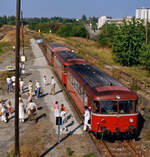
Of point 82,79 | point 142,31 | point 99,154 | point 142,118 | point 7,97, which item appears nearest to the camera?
point 99,154

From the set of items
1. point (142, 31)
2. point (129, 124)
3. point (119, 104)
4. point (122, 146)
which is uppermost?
point (142, 31)

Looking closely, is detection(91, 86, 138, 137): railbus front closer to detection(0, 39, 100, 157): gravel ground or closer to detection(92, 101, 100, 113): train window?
detection(92, 101, 100, 113): train window

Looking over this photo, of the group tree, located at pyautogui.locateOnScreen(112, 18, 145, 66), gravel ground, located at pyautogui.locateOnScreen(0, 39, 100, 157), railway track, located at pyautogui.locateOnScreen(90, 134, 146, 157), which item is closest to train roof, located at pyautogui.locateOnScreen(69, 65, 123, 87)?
gravel ground, located at pyautogui.locateOnScreen(0, 39, 100, 157)

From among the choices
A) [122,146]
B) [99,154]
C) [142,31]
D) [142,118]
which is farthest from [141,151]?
[142,31]

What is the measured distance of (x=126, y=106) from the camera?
39.0ft

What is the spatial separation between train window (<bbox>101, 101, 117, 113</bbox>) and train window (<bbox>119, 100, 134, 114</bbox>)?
29 cm

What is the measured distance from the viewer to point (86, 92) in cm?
1327

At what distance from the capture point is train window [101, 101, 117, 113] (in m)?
11.7

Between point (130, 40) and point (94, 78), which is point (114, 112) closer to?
point (94, 78)

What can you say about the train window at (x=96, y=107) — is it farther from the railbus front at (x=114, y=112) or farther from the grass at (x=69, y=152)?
the grass at (x=69, y=152)

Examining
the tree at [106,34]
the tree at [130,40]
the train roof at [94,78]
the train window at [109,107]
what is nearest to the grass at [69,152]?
the train window at [109,107]

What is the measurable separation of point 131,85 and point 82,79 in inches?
445

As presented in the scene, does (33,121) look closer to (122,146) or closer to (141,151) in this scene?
(122,146)

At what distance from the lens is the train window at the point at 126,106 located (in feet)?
38.8
